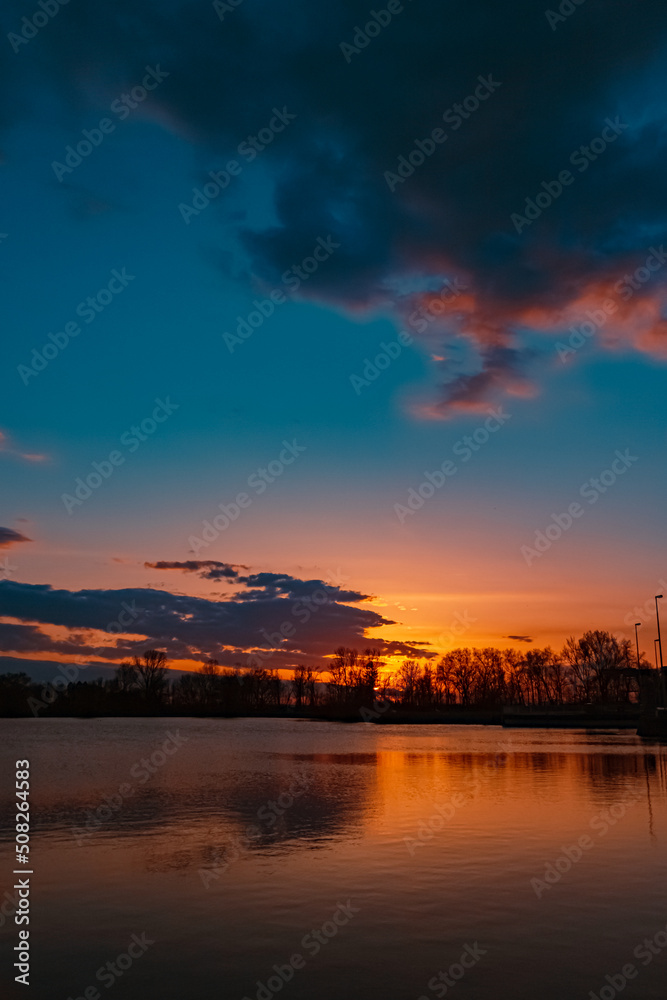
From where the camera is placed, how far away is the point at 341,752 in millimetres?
66938

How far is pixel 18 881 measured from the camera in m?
17.8

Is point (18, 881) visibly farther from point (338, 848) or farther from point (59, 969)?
point (338, 848)

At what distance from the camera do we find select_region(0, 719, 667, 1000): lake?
1227 cm

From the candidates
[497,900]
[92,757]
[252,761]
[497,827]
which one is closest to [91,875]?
[497,900]

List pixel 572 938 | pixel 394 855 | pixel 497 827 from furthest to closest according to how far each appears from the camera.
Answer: pixel 497 827
pixel 394 855
pixel 572 938

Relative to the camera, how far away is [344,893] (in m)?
16.9

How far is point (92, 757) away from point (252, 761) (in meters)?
12.3

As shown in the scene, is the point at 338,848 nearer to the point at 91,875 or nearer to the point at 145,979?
the point at 91,875

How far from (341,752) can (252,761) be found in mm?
14852

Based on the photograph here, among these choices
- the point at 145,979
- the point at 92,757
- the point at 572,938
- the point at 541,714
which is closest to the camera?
the point at 145,979

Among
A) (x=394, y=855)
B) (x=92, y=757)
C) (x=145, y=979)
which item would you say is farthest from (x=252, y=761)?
(x=145, y=979)

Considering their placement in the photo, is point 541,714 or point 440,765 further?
point 541,714

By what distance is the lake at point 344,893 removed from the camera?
12.3 meters

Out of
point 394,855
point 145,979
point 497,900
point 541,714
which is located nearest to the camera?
point 145,979
